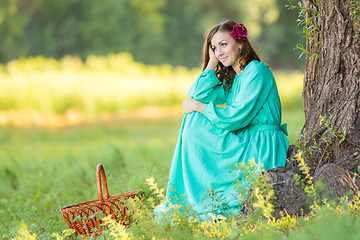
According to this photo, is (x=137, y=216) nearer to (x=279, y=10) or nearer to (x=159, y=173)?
(x=159, y=173)

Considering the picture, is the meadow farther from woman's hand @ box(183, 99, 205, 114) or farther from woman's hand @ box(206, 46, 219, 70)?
woman's hand @ box(206, 46, 219, 70)

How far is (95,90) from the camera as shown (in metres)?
9.44

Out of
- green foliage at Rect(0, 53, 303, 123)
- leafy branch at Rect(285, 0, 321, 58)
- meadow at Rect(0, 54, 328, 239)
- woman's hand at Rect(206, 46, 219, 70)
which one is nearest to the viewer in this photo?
leafy branch at Rect(285, 0, 321, 58)

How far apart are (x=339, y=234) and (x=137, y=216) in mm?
1152

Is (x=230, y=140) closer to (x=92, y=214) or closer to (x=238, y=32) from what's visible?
(x=238, y=32)

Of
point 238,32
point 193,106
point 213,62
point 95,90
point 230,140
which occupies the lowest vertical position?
point 95,90

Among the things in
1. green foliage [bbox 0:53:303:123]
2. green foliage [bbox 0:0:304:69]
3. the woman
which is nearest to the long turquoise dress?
the woman

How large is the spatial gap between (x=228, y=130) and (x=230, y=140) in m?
0.07

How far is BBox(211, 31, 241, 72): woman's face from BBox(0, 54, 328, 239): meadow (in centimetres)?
104

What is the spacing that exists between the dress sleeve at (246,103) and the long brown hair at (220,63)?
179 mm

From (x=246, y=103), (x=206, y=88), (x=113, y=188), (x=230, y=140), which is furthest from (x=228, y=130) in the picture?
(x=113, y=188)

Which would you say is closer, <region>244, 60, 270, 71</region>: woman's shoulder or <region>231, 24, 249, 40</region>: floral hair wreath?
<region>244, 60, 270, 71</region>: woman's shoulder

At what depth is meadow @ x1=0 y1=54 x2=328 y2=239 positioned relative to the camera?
4.66 metres

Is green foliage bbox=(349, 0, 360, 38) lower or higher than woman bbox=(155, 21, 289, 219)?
higher
